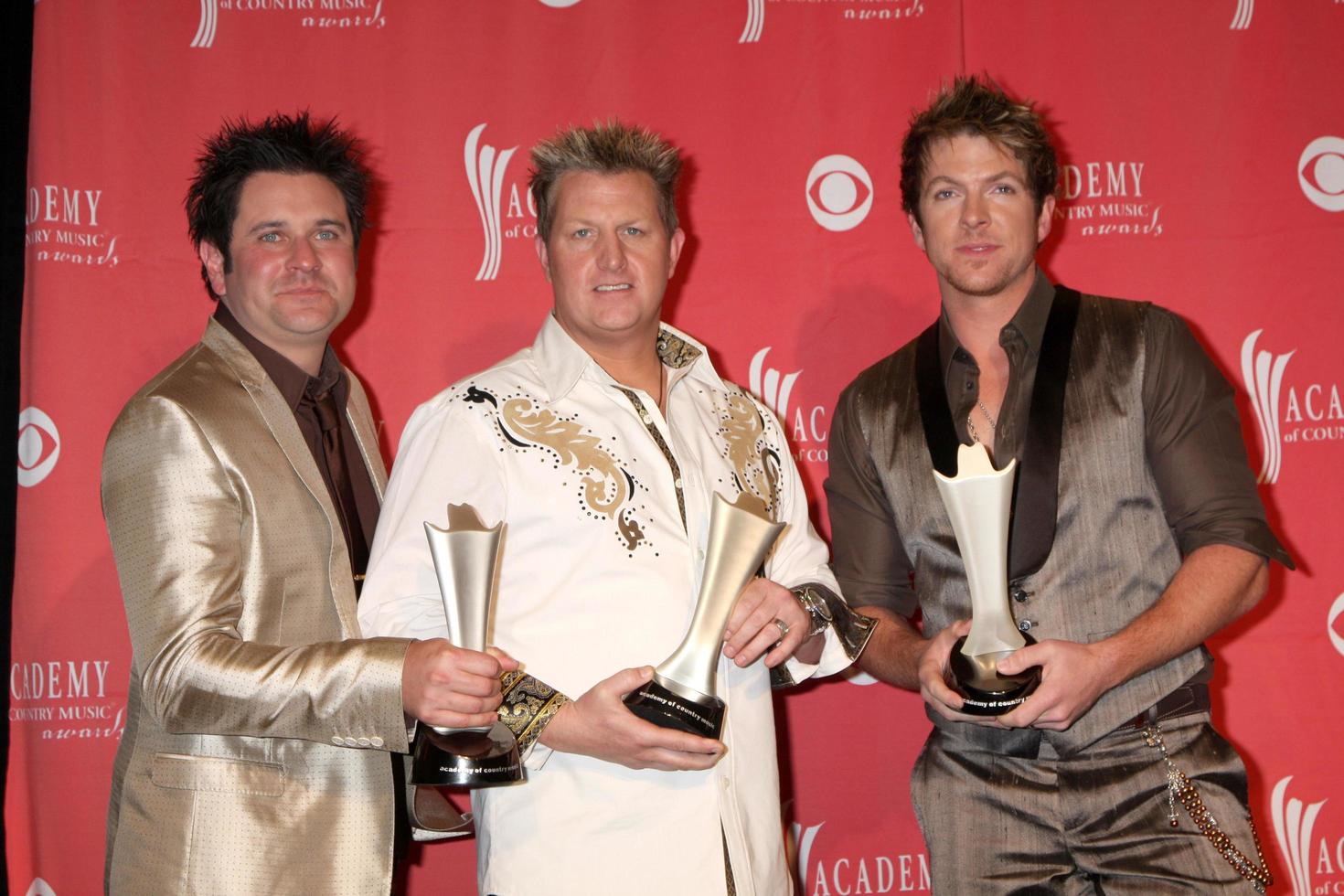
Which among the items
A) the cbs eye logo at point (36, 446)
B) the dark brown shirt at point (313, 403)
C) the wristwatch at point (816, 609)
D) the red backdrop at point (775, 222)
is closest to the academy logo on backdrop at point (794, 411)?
the red backdrop at point (775, 222)

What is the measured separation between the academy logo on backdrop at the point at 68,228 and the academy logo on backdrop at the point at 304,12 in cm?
48

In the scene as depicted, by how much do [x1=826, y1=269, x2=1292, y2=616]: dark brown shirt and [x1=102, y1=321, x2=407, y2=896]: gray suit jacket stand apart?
1040 millimetres

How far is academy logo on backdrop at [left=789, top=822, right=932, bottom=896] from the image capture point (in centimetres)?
298

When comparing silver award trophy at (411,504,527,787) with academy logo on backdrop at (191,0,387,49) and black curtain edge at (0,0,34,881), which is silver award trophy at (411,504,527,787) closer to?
black curtain edge at (0,0,34,881)

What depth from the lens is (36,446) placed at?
2779 mm

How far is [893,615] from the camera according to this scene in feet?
7.74

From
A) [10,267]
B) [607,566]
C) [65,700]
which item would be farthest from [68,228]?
[607,566]

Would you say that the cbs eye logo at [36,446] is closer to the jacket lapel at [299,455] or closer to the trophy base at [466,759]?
the jacket lapel at [299,455]

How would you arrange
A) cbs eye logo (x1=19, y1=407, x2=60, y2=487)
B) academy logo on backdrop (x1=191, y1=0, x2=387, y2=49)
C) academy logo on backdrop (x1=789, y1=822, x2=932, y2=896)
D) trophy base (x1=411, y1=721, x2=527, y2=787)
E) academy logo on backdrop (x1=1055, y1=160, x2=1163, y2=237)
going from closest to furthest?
trophy base (x1=411, y1=721, x2=527, y2=787)
cbs eye logo (x1=19, y1=407, x2=60, y2=487)
academy logo on backdrop (x1=191, y1=0, x2=387, y2=49)
academy logo on backdrop (x1=789, y1=822, x2=932, y2=896)
academy logo on backdrop (x1=1055, y1=160, x2=1163, y2=237)

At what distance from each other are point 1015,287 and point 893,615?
0.72 metres

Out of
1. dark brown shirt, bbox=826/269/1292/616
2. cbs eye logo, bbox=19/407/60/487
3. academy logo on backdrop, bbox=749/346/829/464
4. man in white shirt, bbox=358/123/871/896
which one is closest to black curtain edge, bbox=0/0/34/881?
cbs eye logo, bbox=19/407/60/487

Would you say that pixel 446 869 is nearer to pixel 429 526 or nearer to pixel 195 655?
pixel 195 655

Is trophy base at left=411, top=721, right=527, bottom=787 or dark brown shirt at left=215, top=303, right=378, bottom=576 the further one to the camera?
dark brown shirt at left=215, top=303, right=378, bottom=576

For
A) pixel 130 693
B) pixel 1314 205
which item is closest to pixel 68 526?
pixel 130 693
